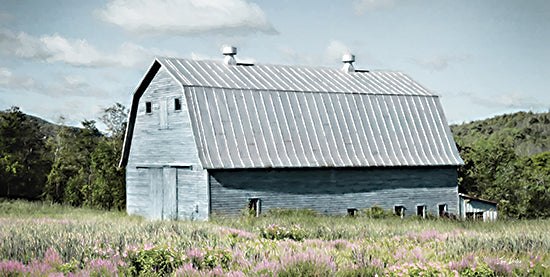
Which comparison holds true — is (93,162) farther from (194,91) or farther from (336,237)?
(336,237)

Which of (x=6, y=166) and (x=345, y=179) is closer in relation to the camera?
(x=345, y=179)

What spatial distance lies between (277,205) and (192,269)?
583 inches

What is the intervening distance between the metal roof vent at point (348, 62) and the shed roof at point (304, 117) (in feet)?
1.64

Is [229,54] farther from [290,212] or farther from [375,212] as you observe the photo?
[375,212]

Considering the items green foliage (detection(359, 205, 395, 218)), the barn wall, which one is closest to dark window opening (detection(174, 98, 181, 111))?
the barn wall

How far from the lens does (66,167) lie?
125 feet

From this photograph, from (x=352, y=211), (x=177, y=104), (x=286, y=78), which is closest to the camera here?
(x=177, y=104)

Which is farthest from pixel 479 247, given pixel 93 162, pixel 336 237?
pixel 93 162

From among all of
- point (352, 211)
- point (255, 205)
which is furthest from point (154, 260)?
point (352, 211)

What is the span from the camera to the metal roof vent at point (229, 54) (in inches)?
1115

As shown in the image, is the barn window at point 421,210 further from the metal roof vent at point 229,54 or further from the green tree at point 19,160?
the green tree at point 19,160

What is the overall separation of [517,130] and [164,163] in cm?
5894

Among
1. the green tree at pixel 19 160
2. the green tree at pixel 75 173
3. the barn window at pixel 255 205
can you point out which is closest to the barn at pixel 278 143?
the barn window at pixel 255 205

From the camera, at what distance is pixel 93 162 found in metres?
33.4
